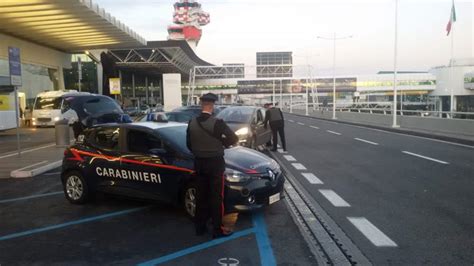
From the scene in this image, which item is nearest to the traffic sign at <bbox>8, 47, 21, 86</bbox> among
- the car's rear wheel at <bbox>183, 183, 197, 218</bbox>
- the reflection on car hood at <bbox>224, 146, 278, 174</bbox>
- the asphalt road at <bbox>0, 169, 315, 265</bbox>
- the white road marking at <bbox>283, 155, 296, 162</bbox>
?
the asphalt road at <bbox>0, 169, 315, 265</bbox>

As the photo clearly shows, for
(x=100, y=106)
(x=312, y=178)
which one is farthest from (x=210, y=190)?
(x=100, y=106)

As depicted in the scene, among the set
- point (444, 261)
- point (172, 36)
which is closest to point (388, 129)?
point (444, 261)

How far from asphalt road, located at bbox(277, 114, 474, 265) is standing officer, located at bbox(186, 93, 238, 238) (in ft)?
5.57

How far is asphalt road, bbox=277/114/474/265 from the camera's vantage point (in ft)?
17.4

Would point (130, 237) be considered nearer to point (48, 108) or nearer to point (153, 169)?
point (153, 169)

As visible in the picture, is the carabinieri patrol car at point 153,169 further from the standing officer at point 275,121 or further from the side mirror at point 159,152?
the standing officer at point 275,121

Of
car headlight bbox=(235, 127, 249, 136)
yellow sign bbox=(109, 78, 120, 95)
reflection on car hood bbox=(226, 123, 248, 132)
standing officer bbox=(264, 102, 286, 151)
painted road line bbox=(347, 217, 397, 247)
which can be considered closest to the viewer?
painted road line bbox=(347, 217, 397, 247)

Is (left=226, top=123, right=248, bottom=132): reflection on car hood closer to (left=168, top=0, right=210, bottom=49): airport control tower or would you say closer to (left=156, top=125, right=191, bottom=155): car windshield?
(left=156, top=125, right=191, bottom=155): car windshield

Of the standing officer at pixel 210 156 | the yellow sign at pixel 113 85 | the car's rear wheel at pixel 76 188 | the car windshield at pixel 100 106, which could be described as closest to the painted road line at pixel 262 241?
the standing officer at pixel 210 156

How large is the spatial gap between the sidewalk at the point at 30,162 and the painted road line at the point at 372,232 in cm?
774

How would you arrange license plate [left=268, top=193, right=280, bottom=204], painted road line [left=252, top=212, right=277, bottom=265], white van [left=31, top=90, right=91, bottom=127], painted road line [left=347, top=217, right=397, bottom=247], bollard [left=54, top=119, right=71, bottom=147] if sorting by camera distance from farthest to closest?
white van [left=31, top=90, right=91, bottom=127] < bollard [left=54, top=119, right=71, bottom=147] < license plate [left=268, top=193, right=280, bottom=204] < painted road line [left=347, top=217, right=397, bottom=247] < painted road line [left=252, top=212, right=277, bottom=265]

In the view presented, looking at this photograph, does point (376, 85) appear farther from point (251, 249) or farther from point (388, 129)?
point (251, 249)

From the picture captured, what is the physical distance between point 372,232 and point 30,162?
974 cm

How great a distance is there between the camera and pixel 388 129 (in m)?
25.2
